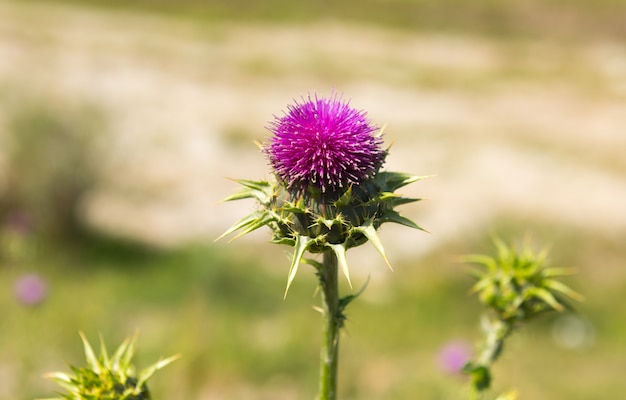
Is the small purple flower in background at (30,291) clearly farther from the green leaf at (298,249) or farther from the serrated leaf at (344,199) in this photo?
the serrated leaf at (344,199)

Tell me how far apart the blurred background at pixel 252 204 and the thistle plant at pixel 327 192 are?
22 cm

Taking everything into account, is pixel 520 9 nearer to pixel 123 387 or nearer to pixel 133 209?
pixel 133 209

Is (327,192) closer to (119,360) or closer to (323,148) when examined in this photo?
(323,148)

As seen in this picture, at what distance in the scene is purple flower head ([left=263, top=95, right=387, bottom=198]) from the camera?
3.51 meters

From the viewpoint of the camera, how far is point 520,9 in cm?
4134

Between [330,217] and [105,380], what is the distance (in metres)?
1.43

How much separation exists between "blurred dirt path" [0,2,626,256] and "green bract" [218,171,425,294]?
46.6 feet

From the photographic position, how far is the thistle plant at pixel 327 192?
138 inches

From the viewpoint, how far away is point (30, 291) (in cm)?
836

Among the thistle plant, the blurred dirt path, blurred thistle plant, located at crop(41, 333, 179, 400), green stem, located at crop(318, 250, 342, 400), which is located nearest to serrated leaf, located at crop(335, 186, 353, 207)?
the thistle plant

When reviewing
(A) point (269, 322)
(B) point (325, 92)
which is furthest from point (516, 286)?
(B) point (325, 92)

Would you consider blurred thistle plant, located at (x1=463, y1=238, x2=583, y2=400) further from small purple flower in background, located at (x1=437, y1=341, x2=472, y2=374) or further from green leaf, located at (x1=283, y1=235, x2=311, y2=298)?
small purple flower in background, located at (x1=437, y1=341, x2=472, y2=374)

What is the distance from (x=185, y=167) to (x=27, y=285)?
49.7 feet

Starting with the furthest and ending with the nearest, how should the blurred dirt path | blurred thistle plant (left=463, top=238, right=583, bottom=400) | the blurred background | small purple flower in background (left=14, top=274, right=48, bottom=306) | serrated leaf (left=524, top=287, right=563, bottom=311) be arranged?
the blurred dirt path < the blurred background < small purple flower in background (left=14, top=274, right=48, bottom=306) < blurred thistle plant (left=463, top=238, right=583, bottom=400) < serrated leaf (left=524, top=287, right=563, bottom=311)
